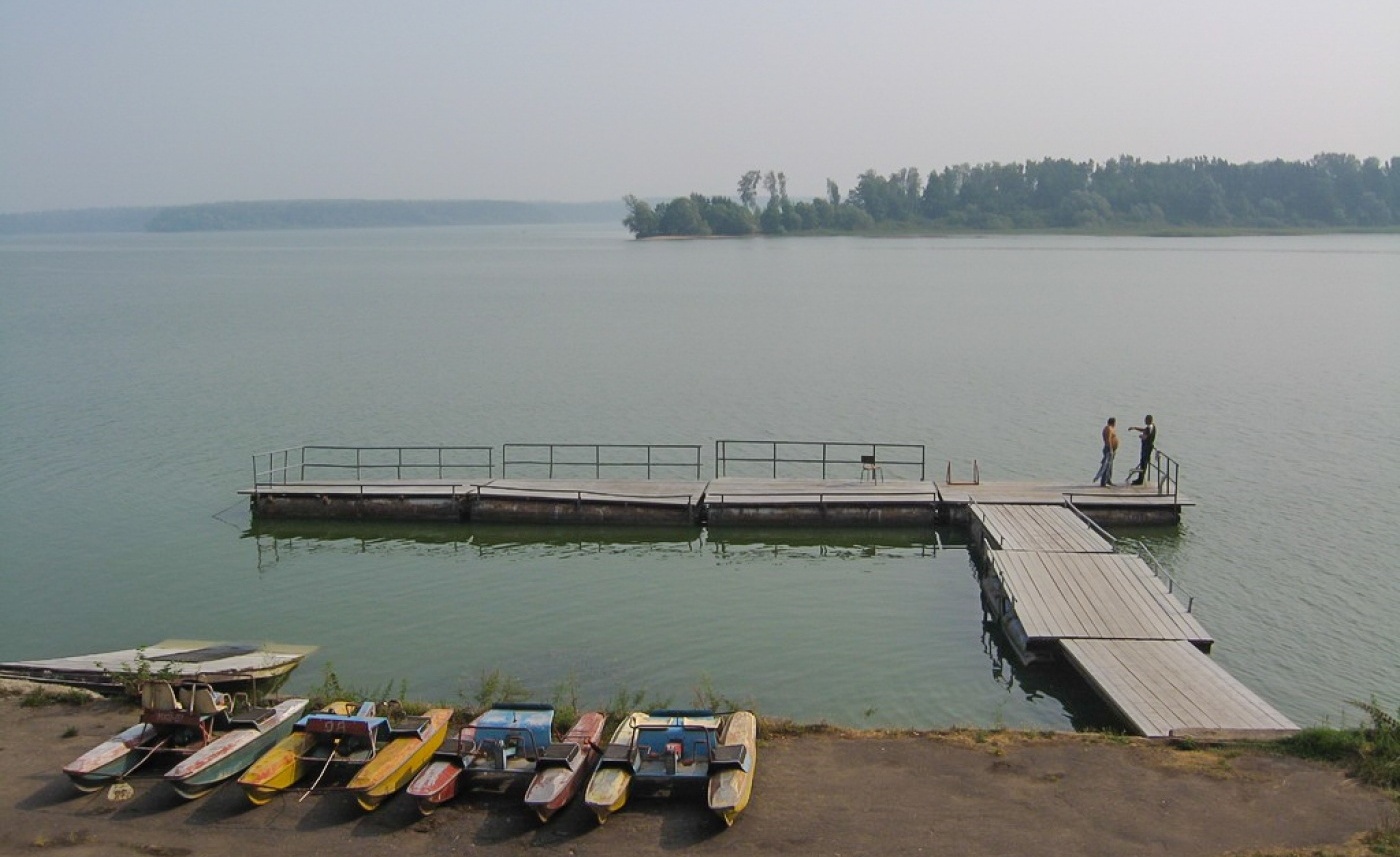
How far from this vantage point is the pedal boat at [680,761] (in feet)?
41.7

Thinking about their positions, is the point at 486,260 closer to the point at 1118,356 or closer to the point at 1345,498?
the point at 1118,356

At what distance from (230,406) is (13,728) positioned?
3124 centimetres

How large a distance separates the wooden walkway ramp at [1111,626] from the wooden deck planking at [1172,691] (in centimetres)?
1

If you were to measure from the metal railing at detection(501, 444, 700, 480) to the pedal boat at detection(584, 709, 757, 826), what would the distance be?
60.4 feet

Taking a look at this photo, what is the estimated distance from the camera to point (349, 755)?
14086 millimetres

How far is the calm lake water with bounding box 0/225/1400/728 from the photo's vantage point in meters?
20.2

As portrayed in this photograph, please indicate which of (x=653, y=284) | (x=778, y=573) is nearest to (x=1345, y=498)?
(x=778, y=573)

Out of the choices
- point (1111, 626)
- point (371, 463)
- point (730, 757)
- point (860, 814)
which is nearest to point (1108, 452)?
point (1111, 626)

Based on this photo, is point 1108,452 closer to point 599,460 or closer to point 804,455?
point 804,455

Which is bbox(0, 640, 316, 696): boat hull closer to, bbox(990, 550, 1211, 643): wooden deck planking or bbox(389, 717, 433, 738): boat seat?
bbox(389, 717, 433, 738): boat seat

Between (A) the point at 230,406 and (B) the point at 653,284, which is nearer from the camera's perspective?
(A) the point at 230,406

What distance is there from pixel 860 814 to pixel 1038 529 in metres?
13.5

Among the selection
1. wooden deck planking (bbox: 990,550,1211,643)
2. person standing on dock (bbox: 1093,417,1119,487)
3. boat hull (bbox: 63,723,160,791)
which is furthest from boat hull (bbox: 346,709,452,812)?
person standing on dock (bbox: 1093,417,1119,487)

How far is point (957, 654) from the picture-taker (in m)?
20.4
